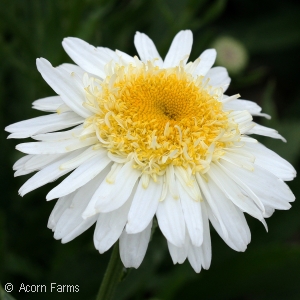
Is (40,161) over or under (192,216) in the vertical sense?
over

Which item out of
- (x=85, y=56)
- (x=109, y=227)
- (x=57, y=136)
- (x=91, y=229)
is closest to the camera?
(x=109, y=227)

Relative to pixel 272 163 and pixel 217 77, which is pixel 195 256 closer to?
pixel 272 163

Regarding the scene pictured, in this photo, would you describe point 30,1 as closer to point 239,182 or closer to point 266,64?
point 239,182

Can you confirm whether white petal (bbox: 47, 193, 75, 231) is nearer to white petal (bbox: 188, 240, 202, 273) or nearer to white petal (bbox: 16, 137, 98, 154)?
white petal (bbox: 16, 137, 98, 154)

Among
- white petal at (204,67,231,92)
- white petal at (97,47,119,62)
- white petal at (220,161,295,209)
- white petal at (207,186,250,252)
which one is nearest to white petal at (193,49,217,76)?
white petal at (204,67,231,92)

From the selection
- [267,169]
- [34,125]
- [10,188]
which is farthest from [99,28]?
[267,169]

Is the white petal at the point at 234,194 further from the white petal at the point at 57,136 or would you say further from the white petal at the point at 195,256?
the white petal at the point at 57,136

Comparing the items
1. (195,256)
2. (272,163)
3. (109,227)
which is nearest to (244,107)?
(272,163)
